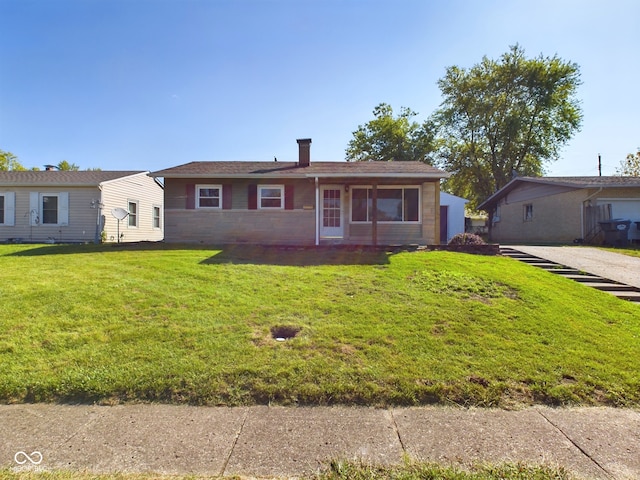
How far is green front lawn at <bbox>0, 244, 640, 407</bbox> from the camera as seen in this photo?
10.7 feet

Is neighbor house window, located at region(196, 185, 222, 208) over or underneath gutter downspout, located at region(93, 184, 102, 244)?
→ over

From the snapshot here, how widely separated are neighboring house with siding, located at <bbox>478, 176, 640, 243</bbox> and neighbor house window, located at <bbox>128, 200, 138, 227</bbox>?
2169 cm

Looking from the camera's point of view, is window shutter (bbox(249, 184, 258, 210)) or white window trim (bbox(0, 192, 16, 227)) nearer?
window shutter (bbox(249, 184, 258, 210))

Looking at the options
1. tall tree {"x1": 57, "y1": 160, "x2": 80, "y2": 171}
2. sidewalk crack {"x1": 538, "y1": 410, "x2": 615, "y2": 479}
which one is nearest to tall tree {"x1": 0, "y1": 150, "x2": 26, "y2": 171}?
tall tree {"x1": 57, "y1": 160, "x2": 80, "y2": 171}

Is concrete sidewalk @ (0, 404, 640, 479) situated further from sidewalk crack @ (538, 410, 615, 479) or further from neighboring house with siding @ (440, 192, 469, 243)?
neighboring house with siding @ (440, 192, 469, 243)

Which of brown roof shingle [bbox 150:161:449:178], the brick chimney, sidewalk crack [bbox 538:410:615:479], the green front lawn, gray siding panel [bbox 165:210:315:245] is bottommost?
sidewalk crack [bbox 538:410:615:479]

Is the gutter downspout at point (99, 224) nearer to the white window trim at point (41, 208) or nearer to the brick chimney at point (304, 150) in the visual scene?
the white window trim at point (41, 208)

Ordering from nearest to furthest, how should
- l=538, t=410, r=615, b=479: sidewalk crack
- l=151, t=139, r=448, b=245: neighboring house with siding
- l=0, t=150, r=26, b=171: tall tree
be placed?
l=538, t=410, r=615, b=479: sidewalk crack < l=151, t=139, r=448, b=245: neighboring house with siding < l=0, t=150, r=26, b=171: tall tree

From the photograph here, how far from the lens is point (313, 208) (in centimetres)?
1283

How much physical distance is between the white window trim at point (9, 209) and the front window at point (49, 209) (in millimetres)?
1266

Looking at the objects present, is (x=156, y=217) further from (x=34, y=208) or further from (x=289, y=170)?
(x=289, y=170)

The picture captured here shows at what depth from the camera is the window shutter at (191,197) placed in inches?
510

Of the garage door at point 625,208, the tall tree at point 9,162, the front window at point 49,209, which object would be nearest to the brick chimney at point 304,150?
the front window at point 49,209

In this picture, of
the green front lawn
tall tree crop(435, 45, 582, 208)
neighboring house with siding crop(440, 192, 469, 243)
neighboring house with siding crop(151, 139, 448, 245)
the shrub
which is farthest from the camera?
tall tree crop(435, 45, 582, 208)
